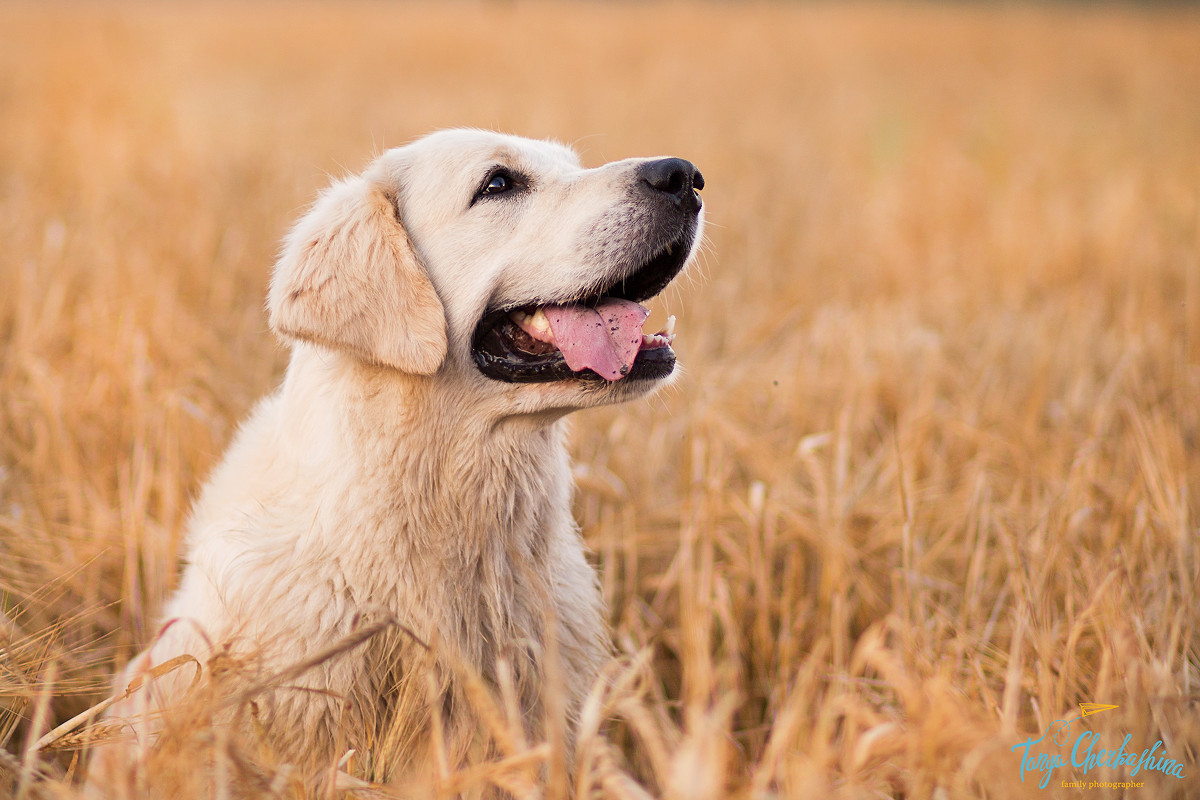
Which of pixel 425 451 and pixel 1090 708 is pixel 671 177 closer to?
pixel 425 451

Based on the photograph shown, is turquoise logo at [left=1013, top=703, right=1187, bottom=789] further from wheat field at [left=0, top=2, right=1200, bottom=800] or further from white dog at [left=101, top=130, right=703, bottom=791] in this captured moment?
white dog at [left=101, top=130, right=703, bottom=791]

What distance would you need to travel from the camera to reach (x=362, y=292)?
1.82m

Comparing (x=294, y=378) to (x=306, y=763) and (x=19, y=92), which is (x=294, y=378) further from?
(x=19, y=92)

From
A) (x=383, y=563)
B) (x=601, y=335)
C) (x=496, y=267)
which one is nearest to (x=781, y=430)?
(x=601, y=335)

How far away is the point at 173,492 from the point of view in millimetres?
2703

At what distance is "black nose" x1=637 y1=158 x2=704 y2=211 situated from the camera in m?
2.02

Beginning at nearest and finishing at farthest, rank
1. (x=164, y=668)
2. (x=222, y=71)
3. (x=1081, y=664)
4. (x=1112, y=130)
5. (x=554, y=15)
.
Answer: (x=164, y=668) < (x=1081, y=664) < (x=1112, y=130) < (x=222, y=71) < (x=554, y=15)

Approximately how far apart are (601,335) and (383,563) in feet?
2.42

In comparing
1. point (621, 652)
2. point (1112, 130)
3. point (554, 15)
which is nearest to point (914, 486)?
point (621, 652)

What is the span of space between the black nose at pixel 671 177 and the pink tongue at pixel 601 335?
30 cm

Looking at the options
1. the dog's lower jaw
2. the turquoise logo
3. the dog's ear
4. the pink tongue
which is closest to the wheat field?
the turquoise logo

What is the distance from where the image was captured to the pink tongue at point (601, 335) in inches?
75.9

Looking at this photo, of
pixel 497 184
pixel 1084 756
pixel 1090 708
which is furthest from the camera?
pixel 497 184

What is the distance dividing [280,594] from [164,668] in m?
0.28
